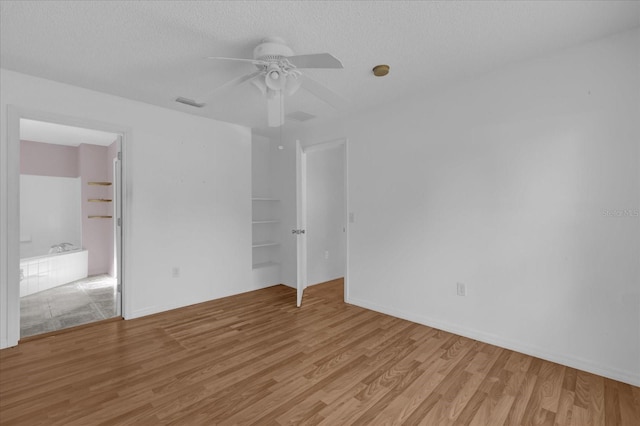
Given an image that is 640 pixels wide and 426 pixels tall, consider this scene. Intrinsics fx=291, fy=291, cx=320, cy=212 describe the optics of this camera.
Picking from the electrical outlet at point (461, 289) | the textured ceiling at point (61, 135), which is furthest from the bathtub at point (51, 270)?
the electrical outlet at point (461, 289)

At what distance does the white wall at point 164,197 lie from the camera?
2.62 metres

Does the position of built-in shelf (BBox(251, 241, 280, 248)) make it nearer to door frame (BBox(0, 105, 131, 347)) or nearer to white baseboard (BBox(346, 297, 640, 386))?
white baseboard (BBox(346, 297, 640, 386))

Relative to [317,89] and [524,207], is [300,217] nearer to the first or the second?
[317,89]

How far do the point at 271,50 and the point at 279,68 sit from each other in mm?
123

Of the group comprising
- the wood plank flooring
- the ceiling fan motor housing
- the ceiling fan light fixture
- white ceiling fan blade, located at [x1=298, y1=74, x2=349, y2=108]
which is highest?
the ceiling fan light fixture

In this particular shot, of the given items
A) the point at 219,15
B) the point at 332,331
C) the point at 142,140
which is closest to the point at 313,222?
the point at 332,331

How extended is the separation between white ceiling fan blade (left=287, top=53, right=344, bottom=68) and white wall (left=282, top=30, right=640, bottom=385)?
1.65 m

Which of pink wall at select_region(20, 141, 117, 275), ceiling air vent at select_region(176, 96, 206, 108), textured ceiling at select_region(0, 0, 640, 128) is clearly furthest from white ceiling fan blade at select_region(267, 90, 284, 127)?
pink wall at select_region(20, 141, 117, 275)

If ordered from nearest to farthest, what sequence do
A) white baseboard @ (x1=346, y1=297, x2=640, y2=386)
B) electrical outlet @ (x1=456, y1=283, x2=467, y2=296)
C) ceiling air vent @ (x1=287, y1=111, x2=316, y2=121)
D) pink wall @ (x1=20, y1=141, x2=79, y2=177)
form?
white baseboard @ (x1=346, y1=297, x2=640, y2=386) < electrical outlet @ (x1=456, y1=283, x2=467, y2=296) < ceiling air vent @ (x1=287, y1=111, x2=316, y2=121) < pink wall @ (x1=20, y1=141, x2=79, y2=177)

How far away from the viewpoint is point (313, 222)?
15.9ft

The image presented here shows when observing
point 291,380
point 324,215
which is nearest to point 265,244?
point 324,215

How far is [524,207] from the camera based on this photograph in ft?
8.08

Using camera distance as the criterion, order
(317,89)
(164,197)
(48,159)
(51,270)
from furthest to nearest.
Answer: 1. (48,159)
2. (51,270)
3. (164,197)
4. (317,89)

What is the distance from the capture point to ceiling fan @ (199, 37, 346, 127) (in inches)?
71.8
